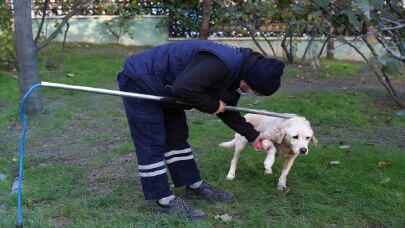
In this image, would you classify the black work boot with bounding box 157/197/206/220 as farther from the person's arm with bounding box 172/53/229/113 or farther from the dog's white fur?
the person's arm with bounding box 172/53/229/113

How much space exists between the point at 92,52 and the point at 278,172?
332 inches

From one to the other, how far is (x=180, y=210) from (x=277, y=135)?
3.10 feet

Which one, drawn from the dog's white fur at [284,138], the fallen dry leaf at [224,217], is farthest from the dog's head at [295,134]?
the fallen dry leaf at [224,217]

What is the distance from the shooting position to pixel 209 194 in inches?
165

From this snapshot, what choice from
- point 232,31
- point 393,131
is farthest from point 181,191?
point 232,31

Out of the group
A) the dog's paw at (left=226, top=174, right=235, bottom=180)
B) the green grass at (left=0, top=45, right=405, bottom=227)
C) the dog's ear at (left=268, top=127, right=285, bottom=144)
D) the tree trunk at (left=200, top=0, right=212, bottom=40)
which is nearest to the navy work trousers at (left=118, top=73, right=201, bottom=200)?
the green grass at (left=0, top=45, right=405, bottom=227)

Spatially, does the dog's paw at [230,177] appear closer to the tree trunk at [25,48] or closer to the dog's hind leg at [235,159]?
the dog's hind leg at [235,159]

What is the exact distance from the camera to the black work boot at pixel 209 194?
4.16 metres

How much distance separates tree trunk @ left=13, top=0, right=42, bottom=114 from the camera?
6.45m

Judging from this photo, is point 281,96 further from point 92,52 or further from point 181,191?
point 92,52

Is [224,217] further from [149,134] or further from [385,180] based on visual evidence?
[385,180]

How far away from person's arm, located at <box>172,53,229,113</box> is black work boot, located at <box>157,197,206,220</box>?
2.87 ft

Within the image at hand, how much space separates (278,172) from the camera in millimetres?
4871

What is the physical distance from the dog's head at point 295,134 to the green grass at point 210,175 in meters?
0.46
